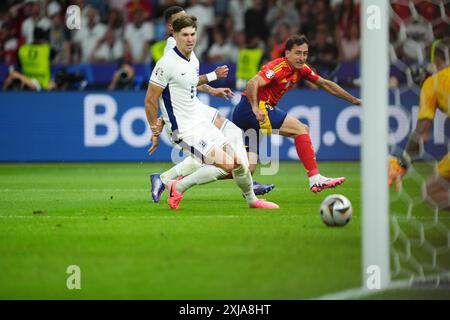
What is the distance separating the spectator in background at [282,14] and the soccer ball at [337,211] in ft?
30.1

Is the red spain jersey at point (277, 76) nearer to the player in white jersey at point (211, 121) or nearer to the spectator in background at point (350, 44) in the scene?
the player in white jersey at point (211, 121)

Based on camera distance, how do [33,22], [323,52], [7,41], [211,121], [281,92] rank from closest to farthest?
[211,121] < [281,92] < [323,52] < [33,22] < [7,41]

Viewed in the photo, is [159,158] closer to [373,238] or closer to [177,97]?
[177,97]

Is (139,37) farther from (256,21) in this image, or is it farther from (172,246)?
(172,246)

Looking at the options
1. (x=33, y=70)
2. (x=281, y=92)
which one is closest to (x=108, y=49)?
(x=33, y=70)

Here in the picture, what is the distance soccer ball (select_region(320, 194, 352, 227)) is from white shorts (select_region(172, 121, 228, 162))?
1551 mm

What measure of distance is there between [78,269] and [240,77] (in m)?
10.1

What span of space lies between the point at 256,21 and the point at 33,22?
401 cm

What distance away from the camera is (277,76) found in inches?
403

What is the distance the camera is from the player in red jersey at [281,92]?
32.9 ft

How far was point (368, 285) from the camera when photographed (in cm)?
550

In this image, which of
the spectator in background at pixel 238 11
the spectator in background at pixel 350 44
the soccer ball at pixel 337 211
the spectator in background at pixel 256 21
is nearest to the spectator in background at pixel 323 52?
the spectator in background at pixel 350 44

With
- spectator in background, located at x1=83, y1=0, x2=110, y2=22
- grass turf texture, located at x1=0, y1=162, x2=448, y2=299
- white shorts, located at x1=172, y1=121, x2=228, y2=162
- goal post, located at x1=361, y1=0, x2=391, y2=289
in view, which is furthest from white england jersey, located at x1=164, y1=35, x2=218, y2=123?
spectator in background, located at x1=83, y1=0, x2=110, y2=22

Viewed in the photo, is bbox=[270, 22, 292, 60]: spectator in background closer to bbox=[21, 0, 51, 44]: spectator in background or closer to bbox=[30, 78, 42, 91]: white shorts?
bbox=[30, 78, 42, 91]: white shorts
